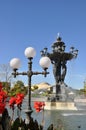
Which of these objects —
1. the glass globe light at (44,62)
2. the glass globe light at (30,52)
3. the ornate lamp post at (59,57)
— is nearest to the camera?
the glass globe light at (44,62)

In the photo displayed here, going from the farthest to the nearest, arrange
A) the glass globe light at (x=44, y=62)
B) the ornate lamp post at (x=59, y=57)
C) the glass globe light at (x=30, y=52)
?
the ornate lamp post at (x=59, y=57) → the glass globe light at (x=30, y=52) → the glass globe light at (x=44, y=62)

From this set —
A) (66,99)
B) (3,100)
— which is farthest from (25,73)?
(66,99)

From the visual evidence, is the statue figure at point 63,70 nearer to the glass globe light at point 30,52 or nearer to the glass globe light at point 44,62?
the glass globe light at point 30,52

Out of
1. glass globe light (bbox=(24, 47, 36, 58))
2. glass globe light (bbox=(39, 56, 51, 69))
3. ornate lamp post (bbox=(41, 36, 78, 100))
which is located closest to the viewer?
glass globe light (bbox=(39, 56, 51, 69))

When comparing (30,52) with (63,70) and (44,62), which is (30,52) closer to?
(44,62)

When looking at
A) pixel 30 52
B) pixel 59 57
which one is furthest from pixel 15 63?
pixel 59 57

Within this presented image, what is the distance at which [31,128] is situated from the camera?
7.75m

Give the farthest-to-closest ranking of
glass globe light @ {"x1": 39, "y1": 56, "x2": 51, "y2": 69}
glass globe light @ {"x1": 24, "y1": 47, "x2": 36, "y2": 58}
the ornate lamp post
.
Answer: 1. the ornate lamp post
2. glass globe light @ {"x1": 24, "y1": 47, "x2": 36, "y2": 58}
3. glass globe light @ {"x1": 39, "y1": 56, "x2": 51, "y2": 69}

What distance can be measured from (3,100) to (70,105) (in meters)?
24.2

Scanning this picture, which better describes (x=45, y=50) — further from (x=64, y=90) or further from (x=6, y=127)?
(x=6, y=127)

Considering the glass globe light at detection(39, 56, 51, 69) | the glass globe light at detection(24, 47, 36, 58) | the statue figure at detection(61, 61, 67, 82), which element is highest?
the statue figure at detection(61, 61, 67, 82)

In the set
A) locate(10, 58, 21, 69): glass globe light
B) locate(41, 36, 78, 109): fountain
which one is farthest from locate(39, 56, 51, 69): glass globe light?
locate(41, 36, 78, 109): fountain

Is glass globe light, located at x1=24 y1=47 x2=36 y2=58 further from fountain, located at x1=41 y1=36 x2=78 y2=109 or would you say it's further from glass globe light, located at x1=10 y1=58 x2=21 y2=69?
fountain, located at x1=41 y1=36 x2=78 y2=109

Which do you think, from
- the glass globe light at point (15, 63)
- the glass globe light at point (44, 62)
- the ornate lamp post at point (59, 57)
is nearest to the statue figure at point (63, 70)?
the ornate lamp post at point (59, 57)
